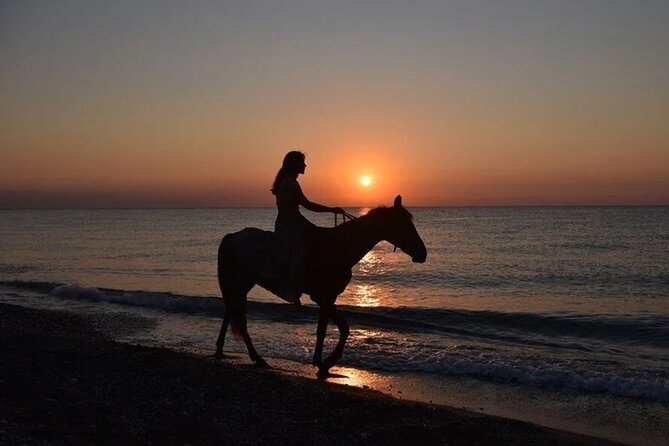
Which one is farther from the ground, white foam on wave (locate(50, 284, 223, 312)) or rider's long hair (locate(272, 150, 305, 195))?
rider's long hair (locate(272, 150, 305, 195))

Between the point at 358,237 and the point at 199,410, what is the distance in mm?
3545

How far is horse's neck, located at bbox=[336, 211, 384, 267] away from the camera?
8.96m

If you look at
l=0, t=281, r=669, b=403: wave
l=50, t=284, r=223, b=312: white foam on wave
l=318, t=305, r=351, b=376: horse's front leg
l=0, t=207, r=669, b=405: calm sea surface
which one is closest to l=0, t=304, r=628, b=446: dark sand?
l=318, t=305, r=351, b=376: horse's front leg

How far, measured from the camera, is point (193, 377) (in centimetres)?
804

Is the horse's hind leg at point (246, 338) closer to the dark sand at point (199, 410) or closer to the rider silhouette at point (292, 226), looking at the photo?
the dark sand at point (199, 410)

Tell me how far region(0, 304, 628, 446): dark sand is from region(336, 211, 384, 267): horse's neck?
1938 mm

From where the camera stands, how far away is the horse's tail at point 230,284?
30.9ft

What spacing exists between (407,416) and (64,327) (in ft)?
32.7

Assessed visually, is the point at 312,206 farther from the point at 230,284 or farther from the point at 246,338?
the point at 246,338

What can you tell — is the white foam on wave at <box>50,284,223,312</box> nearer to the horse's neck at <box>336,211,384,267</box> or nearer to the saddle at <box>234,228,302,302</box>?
the saddle at <box>234,228,302,302</box>

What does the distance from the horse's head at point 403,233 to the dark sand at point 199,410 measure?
214 cm

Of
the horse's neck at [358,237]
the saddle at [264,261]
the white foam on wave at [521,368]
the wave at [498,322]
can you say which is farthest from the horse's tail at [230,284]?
the wave at [498,322]

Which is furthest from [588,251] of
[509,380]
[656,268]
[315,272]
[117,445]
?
[117,445]

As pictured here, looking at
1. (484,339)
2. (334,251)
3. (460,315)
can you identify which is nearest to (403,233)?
(334,251)
